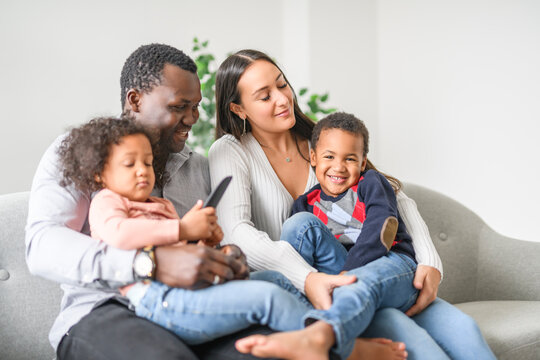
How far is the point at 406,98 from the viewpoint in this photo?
11.9 ft

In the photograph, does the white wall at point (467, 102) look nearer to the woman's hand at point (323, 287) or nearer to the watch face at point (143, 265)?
the woman's hand at point (323, 287)

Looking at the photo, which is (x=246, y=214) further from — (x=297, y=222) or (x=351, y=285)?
(x=351, y=285)

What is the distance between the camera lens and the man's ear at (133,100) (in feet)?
4.81

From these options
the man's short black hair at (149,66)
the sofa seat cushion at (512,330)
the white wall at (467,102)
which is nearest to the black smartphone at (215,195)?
the man's short black hair at (149,66)

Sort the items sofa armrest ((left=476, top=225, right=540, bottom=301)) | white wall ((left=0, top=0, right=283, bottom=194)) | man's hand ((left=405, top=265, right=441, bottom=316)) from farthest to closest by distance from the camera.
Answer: white wall ((left=0, top=0, right=283, bottom=194)) < sofa armrest ((left=476, top=225, right=540, bottom=301)) < man's hand ((left=405, top=265, right=441, bottom=316))

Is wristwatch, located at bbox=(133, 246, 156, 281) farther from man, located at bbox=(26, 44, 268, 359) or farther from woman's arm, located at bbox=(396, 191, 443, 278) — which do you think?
woman's arm, located at bbox=(396, 191, 443, 278)

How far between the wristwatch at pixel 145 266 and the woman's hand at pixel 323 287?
0.45 m

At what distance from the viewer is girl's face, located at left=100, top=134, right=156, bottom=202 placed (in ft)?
3.95

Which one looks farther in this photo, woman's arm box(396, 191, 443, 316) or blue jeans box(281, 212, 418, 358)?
woman's arm box(396, 191, 443, 316)

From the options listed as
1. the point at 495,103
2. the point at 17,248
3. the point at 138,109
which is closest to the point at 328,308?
the point at 138,109

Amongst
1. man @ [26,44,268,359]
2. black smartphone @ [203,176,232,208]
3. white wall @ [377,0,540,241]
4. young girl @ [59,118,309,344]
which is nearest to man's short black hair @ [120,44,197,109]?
man @ [26,44,268,359]

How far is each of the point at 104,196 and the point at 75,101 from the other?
175 centimetres

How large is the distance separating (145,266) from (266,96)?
827 mm

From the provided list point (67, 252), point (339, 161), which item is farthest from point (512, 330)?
point (67, 252)
